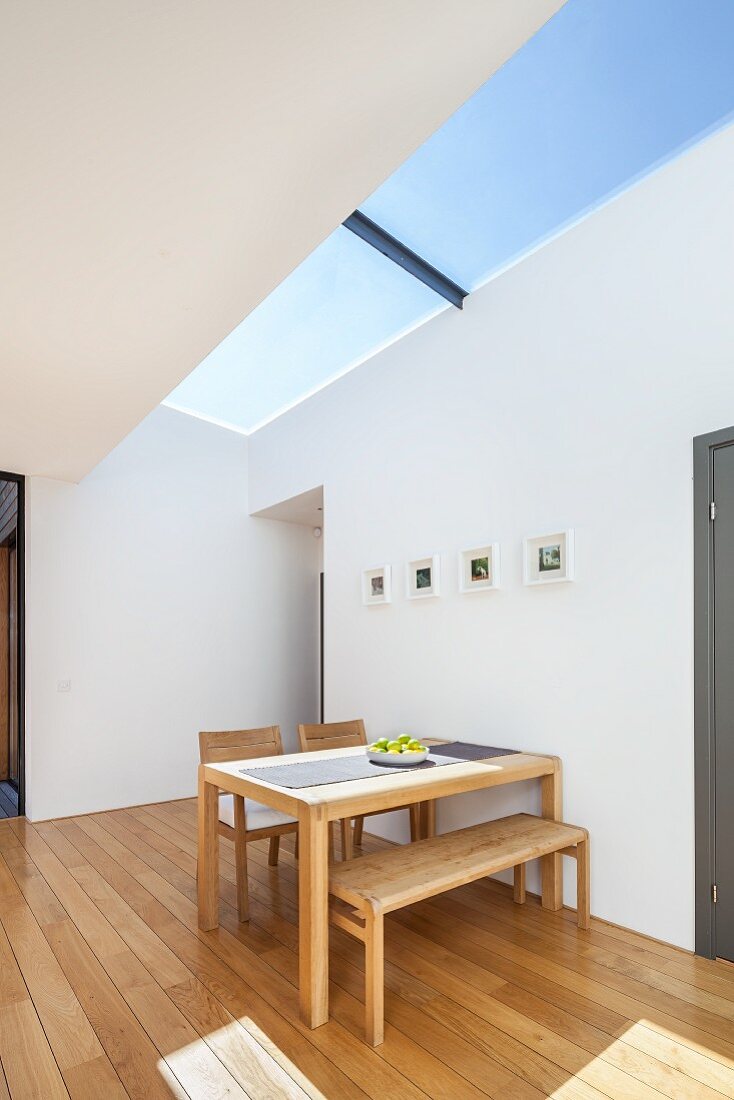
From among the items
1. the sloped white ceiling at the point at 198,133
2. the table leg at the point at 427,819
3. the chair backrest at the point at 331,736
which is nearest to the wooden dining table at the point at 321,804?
the chair backrest at the point at 331,736

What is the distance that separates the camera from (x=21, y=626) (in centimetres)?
Result: 477

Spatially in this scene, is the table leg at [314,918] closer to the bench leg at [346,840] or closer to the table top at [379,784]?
the table top at [379,784]

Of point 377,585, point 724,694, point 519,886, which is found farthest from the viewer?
point 377,585

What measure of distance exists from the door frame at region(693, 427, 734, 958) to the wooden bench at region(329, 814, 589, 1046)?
46 centimetres

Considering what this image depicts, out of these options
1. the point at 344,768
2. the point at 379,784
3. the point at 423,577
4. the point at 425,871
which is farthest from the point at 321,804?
the point at 423,577

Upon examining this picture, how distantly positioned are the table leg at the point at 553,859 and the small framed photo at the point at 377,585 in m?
1.56

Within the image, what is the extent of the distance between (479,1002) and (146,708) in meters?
3.68

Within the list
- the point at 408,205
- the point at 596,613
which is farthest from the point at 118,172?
the point at 596,613

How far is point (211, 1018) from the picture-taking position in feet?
7.04

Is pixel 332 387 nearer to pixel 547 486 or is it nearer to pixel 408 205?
pixel 408 205

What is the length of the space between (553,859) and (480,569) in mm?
1411

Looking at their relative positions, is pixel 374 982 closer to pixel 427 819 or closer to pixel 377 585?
pixel 427 819

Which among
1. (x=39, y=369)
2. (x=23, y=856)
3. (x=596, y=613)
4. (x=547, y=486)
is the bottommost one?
(x=23, y=856)

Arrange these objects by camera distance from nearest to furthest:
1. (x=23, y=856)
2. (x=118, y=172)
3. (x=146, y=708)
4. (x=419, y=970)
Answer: (x=118, y=172) < (x=419, y=970) < (x=23, y=856) < (x=146, y=708)
